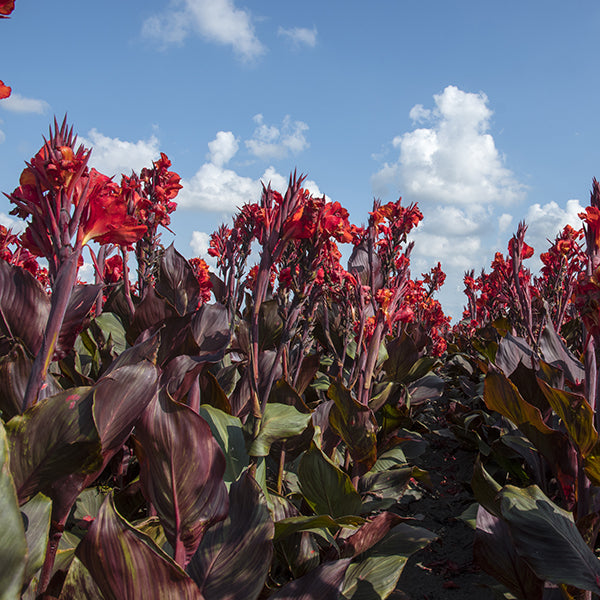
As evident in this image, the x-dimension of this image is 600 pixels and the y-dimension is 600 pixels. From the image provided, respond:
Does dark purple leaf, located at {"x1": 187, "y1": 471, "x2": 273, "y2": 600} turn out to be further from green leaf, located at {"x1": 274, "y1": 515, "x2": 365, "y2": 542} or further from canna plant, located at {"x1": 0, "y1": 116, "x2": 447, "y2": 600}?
green leaf, located at {"x1": 274, "y1": 515, "x2": 365, "y2": 542}

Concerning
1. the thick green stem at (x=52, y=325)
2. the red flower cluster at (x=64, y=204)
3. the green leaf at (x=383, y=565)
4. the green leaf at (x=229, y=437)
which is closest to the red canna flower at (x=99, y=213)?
the red flower cluster at (x=64, y=204)

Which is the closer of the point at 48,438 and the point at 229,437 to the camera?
the point at 48,438

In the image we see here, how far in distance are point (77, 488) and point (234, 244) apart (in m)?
3.11

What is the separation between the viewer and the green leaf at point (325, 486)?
1684mm

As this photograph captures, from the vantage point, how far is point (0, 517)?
0.71 m

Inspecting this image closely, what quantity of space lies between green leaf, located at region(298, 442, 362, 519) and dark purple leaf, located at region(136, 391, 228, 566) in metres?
0.65

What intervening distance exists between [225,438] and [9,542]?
2.76 feet

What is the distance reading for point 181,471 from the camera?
3.44 feet

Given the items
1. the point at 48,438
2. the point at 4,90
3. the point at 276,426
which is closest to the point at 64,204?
the point at 4,90

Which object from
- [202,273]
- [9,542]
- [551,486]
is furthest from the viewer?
[202,273]

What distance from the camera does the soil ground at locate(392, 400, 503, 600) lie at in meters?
2.15

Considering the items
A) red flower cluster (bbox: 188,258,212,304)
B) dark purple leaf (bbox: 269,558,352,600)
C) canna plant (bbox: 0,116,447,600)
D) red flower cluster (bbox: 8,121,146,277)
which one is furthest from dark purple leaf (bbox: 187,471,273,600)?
red flower cluster (bbox: 188,258,212,304)

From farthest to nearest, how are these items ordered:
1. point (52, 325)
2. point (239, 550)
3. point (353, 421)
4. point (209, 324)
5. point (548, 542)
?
point (209, 324) < point (353, 421) < point (548, 542) < point (239, 550) < point (52, 325)

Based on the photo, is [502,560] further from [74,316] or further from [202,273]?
[202,273]
